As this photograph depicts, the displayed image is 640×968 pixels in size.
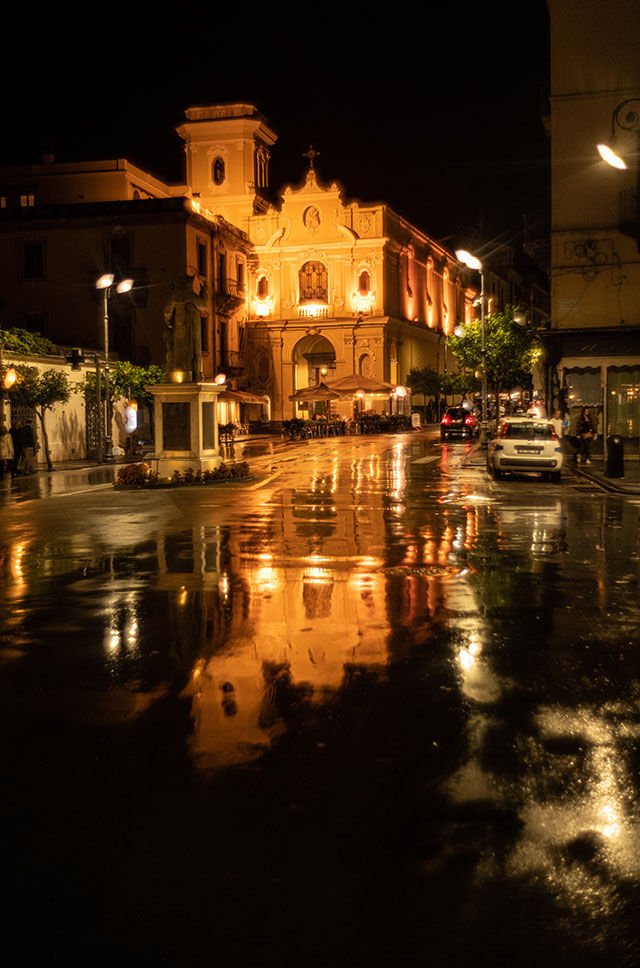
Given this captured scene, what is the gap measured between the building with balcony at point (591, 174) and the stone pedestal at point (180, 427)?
624 inches

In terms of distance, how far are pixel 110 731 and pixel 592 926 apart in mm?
2990

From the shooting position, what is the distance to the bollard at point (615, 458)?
2423 cm

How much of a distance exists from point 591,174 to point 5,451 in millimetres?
23404

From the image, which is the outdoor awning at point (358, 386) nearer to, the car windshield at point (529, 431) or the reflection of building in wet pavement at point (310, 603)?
the car windshield at point (529, 431)

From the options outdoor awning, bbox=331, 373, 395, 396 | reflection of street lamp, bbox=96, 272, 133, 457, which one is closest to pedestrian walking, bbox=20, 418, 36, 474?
reflection of street lamp, bbox=96, 272, 133, 457

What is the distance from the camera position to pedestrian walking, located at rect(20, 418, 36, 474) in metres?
30.5

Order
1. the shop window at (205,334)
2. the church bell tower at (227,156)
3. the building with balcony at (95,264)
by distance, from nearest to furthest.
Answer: the building with balcony at (95,264) < the shop window at (205,334) < the church bell tower at (227,156)

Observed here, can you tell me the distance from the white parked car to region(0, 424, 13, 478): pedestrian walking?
13.9 meters

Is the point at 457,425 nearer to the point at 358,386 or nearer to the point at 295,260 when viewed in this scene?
the point at 358,386

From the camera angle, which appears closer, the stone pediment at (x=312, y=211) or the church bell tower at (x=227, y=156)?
the church bell tower at (x=227, y=156)

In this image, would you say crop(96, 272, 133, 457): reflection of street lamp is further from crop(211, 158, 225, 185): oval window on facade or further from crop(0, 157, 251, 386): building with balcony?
crop(211, 158, 225, 185): oval window on facade

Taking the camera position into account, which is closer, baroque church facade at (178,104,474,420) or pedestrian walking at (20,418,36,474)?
pedestrian walking at (20,418,36,474)

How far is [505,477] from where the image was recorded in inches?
1052

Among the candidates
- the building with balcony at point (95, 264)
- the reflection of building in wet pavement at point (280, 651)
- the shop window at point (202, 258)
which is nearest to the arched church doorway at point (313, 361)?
the shop window at point (202, 258)
